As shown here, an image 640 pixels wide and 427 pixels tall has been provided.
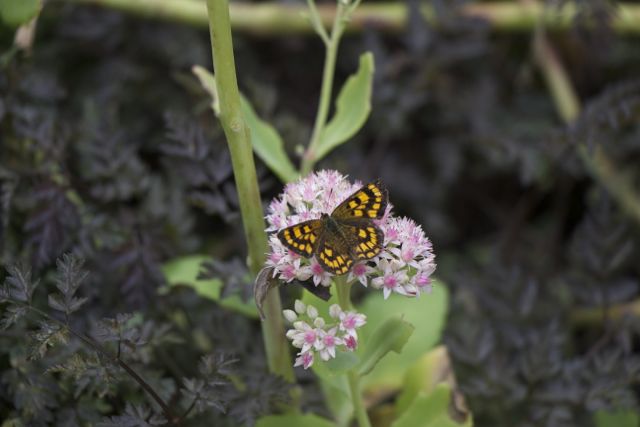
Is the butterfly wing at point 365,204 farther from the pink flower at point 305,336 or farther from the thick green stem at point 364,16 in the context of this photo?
the thick green stem at point 364,16

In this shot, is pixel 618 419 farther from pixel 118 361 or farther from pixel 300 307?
pixel 118 361

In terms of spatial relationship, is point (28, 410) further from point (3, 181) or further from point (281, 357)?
point (3, 181)

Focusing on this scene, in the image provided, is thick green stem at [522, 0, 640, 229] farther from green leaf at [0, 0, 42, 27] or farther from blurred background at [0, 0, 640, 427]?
green leaf at [0, 0, 42, 27]

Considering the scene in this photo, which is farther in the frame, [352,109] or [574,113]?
[574,113]

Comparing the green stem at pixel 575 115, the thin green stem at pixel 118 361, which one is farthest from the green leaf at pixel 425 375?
the green stem at pixel 575 115

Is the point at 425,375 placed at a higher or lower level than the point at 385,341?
lower

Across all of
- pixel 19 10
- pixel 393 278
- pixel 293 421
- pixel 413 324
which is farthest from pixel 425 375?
pixel 19 10
